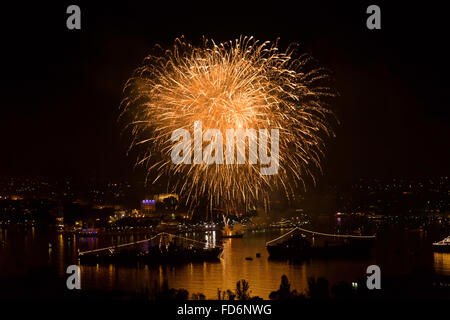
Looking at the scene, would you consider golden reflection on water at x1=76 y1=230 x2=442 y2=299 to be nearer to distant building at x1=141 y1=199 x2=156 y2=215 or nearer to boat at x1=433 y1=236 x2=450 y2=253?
boat at x1=433 y1=236 x2=450 y2=253

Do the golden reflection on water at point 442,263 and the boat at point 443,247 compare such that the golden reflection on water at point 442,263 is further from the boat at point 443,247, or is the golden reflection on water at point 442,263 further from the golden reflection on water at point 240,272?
the boat at point 443,247

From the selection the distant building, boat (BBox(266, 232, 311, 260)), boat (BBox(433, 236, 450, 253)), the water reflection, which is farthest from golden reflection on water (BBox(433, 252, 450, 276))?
the distant building

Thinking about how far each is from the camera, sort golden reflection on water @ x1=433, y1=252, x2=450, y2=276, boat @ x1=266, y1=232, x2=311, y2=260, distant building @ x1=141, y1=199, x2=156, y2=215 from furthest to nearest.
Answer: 1. distant building @ x1=141, y1=199, x2=156, y2=215
2. boat @ x1=266, y1=232, x2=311, y2=260
3. golden reflection on water @ x1=433, y1=252, x2=450, y2=276

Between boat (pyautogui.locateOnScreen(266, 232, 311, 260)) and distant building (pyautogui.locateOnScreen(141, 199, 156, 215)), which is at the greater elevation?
distant building (pyautogui.locateOnScreen(141, 199, 156, 215))

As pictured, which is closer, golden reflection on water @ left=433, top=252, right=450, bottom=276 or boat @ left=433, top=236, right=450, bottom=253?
golden reflection on water @ left=433, top=252, right=450, bottom=276

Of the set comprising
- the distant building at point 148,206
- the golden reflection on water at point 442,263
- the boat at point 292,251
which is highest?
the distant building at point 148,206

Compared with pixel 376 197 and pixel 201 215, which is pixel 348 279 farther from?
pixel 376 197

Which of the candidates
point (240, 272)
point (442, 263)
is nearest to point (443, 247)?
point (442, 263)

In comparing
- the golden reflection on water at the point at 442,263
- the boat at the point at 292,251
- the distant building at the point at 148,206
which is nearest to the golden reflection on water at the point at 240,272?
the golden reflection on water at the point at 442,263
